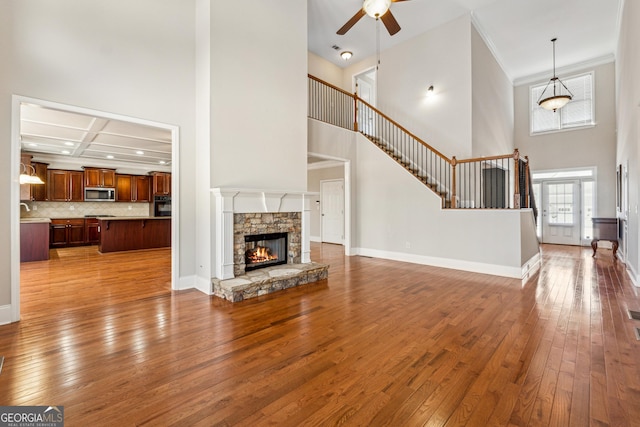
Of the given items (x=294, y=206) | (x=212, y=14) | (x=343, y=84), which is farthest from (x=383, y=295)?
(x=343, y=84)

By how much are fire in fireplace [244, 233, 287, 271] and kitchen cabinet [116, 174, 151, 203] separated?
Result: 766 centimetres

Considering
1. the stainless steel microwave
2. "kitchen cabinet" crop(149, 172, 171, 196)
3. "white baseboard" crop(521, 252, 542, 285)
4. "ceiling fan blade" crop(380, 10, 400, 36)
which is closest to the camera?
"ceiling fan blade" crop(380, 10, 400, 36)

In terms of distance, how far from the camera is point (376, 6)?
4520mm

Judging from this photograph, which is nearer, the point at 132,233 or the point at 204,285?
the point at 204,285

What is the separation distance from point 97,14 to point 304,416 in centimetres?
494

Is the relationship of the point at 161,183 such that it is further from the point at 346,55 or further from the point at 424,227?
the point at 424,227

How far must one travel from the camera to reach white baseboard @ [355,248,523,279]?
204 inches

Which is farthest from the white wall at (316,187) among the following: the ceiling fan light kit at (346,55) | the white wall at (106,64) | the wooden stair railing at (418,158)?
the white wall at (106,64)

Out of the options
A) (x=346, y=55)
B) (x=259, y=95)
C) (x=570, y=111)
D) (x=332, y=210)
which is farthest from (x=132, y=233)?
(x=570, y=111)

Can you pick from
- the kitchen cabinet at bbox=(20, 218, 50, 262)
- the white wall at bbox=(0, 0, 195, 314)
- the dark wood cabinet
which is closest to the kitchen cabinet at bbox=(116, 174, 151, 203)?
the dark wood cabinet

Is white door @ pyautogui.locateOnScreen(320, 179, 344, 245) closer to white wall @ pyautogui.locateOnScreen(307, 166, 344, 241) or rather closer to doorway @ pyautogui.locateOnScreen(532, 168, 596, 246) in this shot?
white wall @ pyautogui.locateOnScreen(307, 166, 344, 241)

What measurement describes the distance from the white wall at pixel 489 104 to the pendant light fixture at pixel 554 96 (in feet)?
3.13

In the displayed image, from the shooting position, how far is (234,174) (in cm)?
443

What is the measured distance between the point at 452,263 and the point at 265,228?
3744 millimetres
